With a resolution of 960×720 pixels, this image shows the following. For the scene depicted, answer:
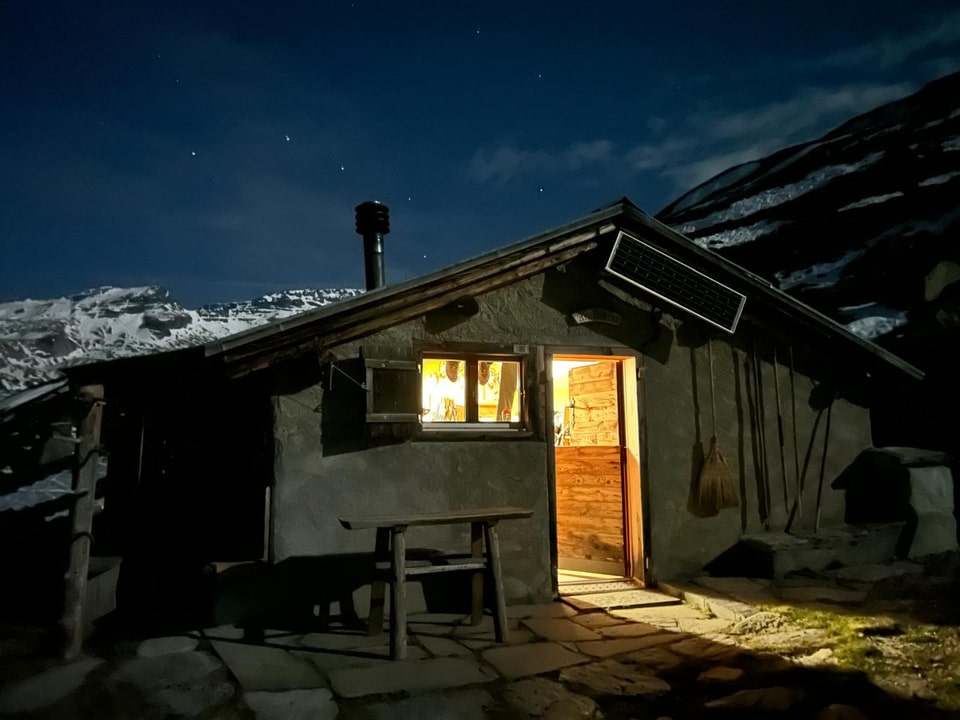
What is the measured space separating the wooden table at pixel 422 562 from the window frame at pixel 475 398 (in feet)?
3.59

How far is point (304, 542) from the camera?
19.5ft

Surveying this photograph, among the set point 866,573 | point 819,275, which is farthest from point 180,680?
point 819,275

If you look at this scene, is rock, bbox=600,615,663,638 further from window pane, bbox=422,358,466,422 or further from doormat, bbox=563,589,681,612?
window pane, bbox=422,358,466,422

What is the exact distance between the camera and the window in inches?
271

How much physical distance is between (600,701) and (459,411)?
3.67 m

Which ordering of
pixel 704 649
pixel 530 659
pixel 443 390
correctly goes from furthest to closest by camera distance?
pixel 443 390, pixel 704 649, pixel 530 659

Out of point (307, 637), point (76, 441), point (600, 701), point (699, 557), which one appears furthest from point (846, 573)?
point (76, 441)

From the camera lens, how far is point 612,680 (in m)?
4.45

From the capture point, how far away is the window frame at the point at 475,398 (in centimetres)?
672

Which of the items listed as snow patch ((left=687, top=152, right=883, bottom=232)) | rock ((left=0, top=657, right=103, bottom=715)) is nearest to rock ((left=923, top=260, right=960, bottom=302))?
snow patch ((left=687, top=152, right=883, bottom=232))

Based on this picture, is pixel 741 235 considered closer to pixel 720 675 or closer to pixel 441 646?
pixel 720 675

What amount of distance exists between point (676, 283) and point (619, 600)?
12.6 feet

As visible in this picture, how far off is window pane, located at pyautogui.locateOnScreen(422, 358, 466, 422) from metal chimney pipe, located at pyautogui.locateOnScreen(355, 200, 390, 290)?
207 centimetres

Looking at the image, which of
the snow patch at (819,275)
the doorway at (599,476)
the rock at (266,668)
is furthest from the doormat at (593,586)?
the snow patch at (819,275)
